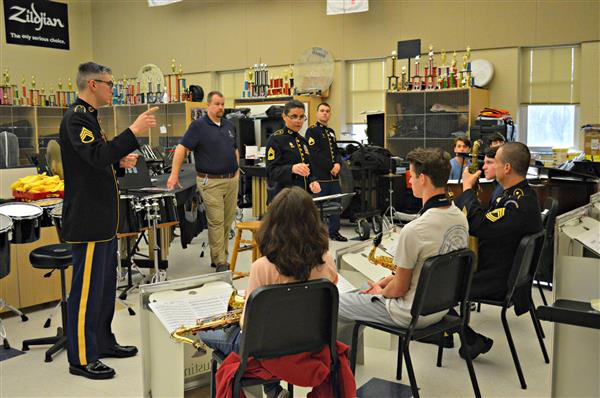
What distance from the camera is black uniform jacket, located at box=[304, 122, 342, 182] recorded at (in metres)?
6.76

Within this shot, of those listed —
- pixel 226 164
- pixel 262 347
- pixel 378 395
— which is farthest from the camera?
pixel 226 164

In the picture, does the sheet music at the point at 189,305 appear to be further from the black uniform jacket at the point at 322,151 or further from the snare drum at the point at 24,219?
the black uniform jacket at the point at 322,151

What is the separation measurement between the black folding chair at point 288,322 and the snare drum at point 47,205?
9.40 ft

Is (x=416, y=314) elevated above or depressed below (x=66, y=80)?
below

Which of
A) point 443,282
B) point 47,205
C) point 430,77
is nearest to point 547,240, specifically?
point 443,282

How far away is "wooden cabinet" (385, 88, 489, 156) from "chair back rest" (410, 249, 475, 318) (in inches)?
233

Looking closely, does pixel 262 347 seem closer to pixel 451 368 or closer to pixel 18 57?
pixel 451 368

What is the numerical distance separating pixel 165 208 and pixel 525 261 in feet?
9.07

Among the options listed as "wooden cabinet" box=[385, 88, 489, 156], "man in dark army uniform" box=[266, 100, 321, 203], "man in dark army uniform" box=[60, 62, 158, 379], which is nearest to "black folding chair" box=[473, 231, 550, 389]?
"man in dark army uniform" box=[60, 62, 158, 379]

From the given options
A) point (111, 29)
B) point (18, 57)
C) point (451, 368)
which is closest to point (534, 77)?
point (451, 368)

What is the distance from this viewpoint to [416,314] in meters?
2.62

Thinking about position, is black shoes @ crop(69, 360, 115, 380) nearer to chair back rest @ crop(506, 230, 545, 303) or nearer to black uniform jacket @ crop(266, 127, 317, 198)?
chair back rest @ crop(506, 230, 545, 303)

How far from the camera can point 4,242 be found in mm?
3756

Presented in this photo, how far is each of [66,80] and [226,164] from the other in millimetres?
10519
